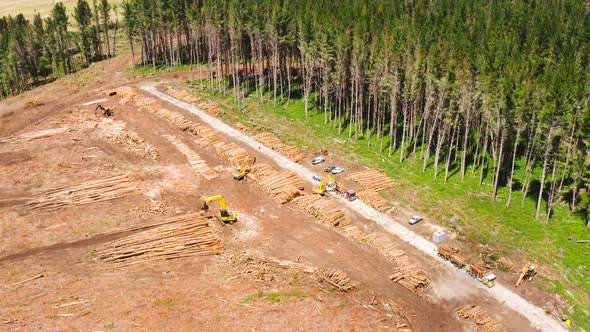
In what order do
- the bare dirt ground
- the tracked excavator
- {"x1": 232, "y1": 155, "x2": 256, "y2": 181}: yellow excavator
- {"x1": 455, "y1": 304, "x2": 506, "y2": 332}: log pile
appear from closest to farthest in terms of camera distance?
1. {"x1": 455, "y1": 304, "x2": 506, "y2": 332}: log pile
2. the bare dirt ground
3. {"x1": 232, "y1": 155, "x2": 256, "y2": 181}: yellow excavator
4. the tracked excavator

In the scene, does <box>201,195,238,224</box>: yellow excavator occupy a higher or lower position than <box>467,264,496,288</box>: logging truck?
higher

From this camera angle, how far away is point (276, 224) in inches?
2068

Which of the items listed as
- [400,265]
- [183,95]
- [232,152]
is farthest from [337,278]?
[183,95]

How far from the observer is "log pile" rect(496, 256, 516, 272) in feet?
148

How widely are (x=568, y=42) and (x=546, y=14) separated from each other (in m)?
9.25

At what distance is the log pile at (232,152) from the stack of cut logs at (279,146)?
4514 mm

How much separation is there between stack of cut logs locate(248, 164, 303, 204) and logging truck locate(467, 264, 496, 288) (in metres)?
22.8

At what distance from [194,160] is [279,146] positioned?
529 inches

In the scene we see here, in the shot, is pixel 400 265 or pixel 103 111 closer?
pixel 400 265

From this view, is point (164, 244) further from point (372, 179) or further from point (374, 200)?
point (372, 179)

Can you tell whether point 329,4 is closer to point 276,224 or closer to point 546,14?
point 546,14

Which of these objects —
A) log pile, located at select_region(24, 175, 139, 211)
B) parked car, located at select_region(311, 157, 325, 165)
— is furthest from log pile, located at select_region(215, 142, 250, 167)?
log pile, located at select_region(24, 175, 139, 211)

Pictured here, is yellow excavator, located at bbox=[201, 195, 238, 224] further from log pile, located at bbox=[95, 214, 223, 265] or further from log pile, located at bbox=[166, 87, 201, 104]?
log pile, located at bbox=[166, 87, 201, 104]

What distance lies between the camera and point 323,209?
5353 centimetres
